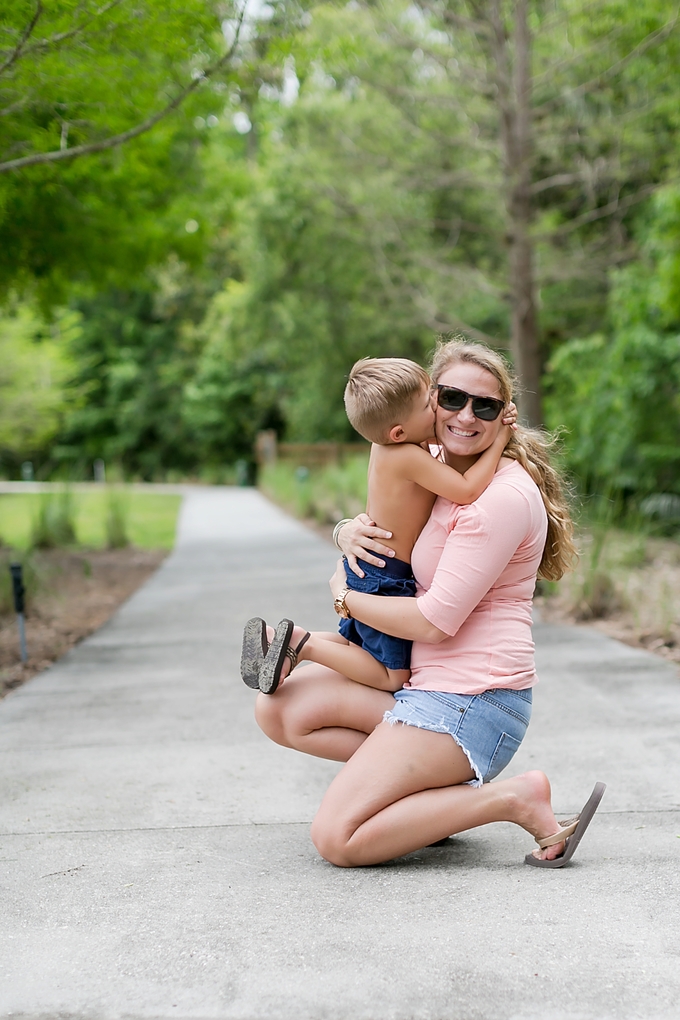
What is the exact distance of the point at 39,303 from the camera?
1188 centimetres

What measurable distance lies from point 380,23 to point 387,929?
33.0 feet

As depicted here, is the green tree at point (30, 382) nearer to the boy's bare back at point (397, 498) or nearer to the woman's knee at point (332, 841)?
the boy's bare back at point (397, 498)

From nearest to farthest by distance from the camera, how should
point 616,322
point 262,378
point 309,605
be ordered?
point 309,605
point 616,322
point 262,378

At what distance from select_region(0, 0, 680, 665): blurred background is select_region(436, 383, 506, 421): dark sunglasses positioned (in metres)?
1.66

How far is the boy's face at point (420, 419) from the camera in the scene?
131 inches

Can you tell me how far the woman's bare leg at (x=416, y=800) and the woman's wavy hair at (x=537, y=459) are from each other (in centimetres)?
72

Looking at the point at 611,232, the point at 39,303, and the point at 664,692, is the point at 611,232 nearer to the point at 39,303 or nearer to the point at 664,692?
the point at 39,303

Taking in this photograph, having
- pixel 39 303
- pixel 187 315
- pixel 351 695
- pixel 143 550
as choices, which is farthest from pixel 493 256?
pixel 187 315

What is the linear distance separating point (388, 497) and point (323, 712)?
0.75 metres

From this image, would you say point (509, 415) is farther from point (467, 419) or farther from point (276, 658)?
point (276, 658)

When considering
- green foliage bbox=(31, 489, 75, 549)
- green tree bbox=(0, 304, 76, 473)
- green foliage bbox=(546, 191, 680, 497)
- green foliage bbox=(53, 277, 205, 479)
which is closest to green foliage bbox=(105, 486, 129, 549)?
green foliage bbox=(31, 489, 75, 549)

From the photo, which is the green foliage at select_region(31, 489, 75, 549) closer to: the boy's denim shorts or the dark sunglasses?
the boy's denim shorts

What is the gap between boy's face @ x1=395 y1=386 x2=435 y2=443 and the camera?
3.33 m

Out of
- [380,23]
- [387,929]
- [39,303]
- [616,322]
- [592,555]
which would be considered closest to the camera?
[387,929]
